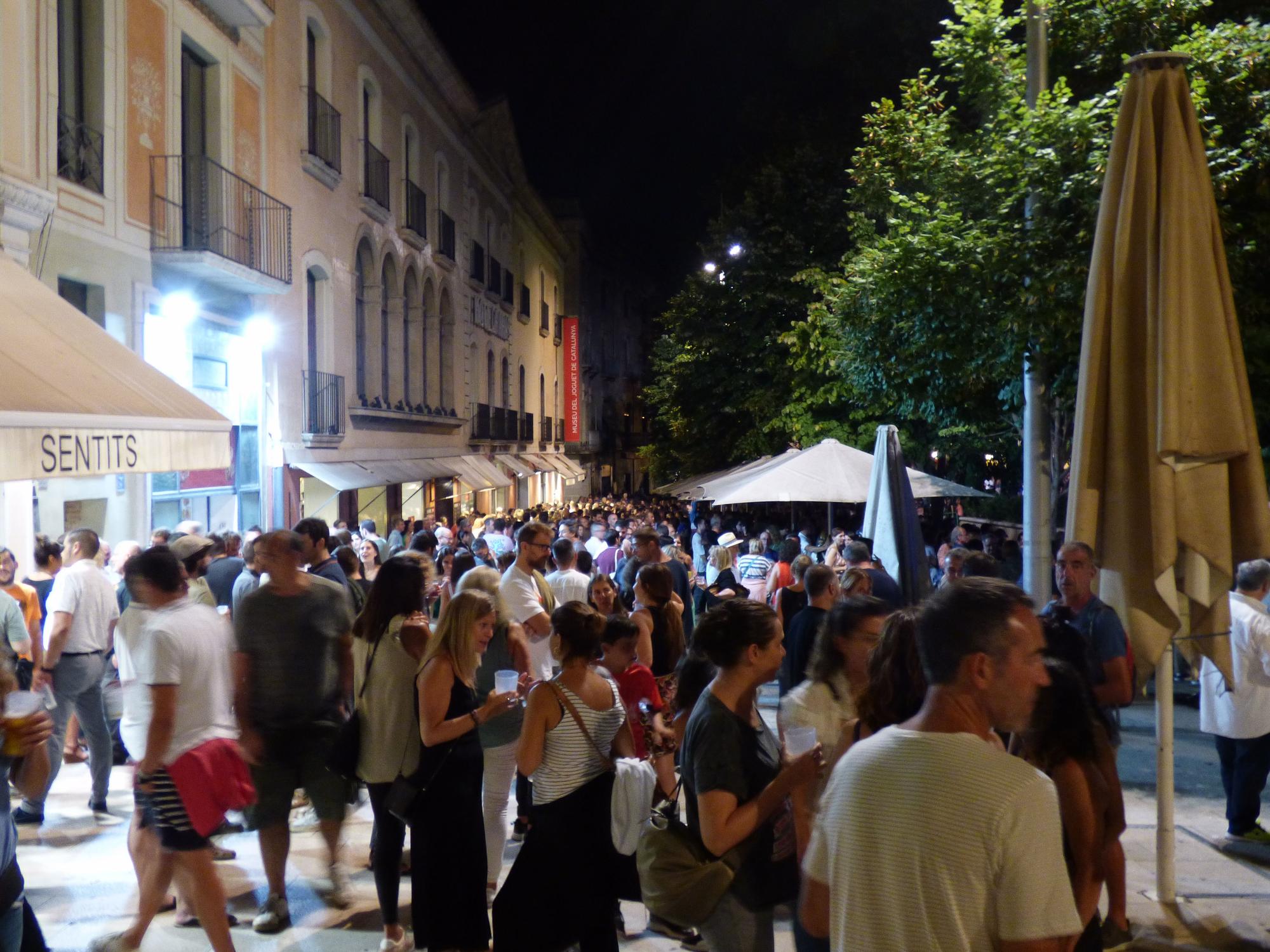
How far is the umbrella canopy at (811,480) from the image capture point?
11.9 meters

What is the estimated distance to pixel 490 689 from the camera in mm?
5828

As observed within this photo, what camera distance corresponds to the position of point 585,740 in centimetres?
409

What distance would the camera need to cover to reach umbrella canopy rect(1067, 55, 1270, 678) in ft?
14.4

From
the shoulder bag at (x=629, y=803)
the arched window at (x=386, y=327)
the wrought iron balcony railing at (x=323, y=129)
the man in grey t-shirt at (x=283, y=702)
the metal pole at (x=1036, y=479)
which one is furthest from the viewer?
the arched window at (x=386, y=327)

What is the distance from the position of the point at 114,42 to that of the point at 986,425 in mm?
13445

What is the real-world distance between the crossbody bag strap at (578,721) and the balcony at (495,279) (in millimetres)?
27208

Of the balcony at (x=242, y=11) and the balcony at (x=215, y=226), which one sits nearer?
the balcony at (x=215, y=226)

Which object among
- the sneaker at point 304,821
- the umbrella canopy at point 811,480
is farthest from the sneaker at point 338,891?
the umbrella canopy at point 811,480

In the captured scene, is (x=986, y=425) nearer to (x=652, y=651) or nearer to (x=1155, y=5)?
(x=1155, y=5)

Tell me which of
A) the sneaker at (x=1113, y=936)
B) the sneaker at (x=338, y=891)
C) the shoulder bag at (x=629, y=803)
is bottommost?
the sneaker at (x=338, y=891)

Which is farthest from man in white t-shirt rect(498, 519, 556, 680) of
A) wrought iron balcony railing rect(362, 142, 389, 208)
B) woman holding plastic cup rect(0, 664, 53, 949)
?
wrought iron balcony railing rect(362, 142, 389, 208)

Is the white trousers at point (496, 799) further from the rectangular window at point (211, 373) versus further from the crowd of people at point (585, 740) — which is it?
the rectangular window at point (211, 373)

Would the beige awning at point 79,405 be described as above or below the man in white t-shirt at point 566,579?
above

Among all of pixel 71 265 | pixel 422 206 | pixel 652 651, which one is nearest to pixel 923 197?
pixel 652 651
